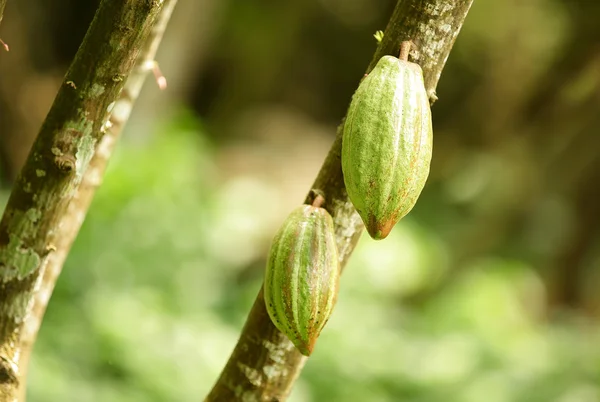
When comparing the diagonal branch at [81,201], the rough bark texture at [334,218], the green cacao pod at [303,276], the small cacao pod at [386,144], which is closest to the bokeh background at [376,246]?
the diagonal branch at [81,201]

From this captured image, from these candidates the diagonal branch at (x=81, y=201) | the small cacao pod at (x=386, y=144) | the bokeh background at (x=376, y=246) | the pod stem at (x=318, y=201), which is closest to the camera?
the small cacao pod at (x=386, y=144)

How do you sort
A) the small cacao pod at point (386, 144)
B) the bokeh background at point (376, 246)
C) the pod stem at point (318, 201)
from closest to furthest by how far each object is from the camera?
1. the small cacao pod at point (386, 144)
2. the pod stem at point (318, 201)
3. the bokeh background at point (376, 246)

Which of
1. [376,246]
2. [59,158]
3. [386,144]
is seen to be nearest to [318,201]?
[386,144]

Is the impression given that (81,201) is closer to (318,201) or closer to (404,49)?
(318,201)

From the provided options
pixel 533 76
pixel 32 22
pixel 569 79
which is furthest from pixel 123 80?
pixel 533 76

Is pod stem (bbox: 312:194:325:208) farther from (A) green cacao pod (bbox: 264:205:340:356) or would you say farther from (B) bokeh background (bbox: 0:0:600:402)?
(B) bokeh background (bbox: 0:0:600:402)

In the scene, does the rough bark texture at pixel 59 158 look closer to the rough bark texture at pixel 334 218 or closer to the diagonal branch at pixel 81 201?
the diagonal branch at pixel 81 201
